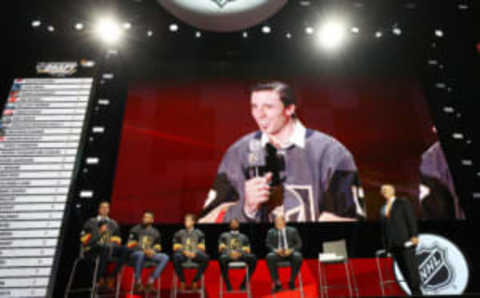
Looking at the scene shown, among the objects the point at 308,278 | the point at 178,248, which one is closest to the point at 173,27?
the point at 178,248

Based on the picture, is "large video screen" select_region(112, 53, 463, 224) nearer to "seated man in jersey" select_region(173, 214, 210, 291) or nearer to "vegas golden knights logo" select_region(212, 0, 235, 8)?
"seated man in jersey" select_region(173, 214, 210, 291)

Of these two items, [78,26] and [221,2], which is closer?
[221,2]

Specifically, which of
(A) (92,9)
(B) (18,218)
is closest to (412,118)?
(A) (92,9)

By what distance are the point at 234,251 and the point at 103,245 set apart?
1704 millimetres

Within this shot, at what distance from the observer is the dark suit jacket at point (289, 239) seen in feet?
16.5

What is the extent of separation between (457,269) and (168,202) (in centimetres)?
432

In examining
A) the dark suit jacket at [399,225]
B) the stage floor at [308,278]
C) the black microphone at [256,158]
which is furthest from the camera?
the black microphone at [256,158]

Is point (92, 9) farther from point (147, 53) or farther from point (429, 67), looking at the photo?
point (429, 67)

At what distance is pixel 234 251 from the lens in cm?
496

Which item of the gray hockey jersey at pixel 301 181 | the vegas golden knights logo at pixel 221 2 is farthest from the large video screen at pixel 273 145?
the vegas golden knights logo at pixel 221 2

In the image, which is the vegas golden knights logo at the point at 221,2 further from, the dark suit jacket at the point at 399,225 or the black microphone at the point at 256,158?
the black microphone at the point at 256,158

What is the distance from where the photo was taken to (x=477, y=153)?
19.7 feet

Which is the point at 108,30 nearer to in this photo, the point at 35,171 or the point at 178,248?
the point at 35,171

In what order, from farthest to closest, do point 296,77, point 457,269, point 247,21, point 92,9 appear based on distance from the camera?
1. point 296,77
2. point 92,9
3. point 457,269
4. point 247,21
